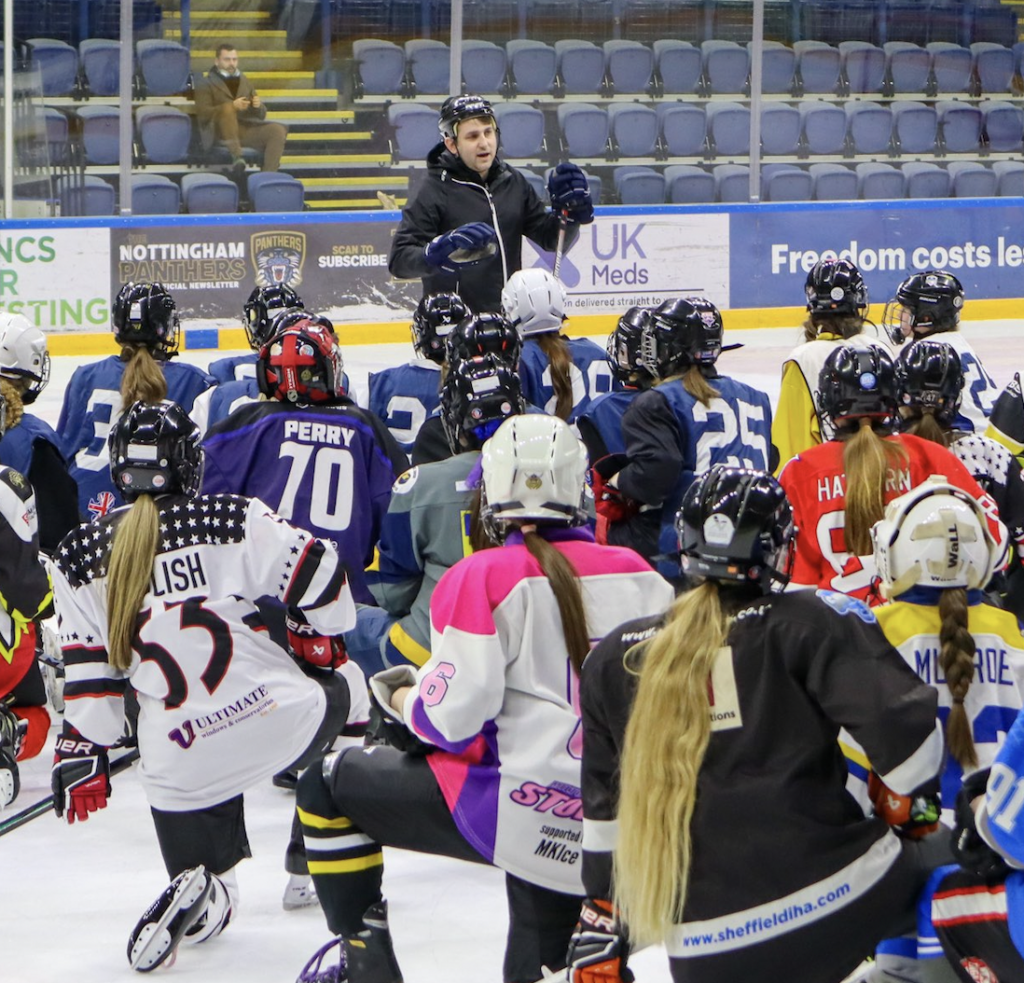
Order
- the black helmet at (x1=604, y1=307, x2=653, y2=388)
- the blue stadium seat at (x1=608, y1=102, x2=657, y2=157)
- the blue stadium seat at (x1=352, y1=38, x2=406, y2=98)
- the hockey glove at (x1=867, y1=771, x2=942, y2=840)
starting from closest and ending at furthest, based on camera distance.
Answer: the hockey glove at (x1=867, y1=771, x2=942, y2=840) → the black helmet at (x1=604, y1=307, x2=653, y2=388) → the blue stadium seat at (x1=352, y1=38, x2=406, y2=98) → the blue stadium seat at (x1=608, y1=102, x2=657, y2=157)

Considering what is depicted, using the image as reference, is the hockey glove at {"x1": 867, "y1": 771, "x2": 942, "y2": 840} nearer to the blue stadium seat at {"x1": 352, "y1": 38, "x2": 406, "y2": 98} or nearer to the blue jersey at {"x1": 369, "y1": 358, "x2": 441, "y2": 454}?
the blue jersey at {"x1": 369, "y1": 358, "x2": 441, "y2": 454}

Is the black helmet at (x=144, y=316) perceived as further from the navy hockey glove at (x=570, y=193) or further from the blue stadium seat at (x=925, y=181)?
the blue stadium seat at (x=925, y=181)

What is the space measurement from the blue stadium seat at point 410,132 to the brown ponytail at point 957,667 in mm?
10173

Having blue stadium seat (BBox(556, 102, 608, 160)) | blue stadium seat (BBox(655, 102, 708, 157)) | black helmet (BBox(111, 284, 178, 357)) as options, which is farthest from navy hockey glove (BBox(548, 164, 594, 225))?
blue stadium seat (BBox(655, 102, 708, 157))

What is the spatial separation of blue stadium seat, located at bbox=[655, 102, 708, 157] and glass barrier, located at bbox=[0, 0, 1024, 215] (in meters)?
0.01

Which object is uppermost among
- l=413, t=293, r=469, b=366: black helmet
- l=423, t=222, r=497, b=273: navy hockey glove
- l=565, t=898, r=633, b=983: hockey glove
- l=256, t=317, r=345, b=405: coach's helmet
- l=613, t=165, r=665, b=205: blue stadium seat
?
l=613, t=165, r=665, b=205: blue stadium seat

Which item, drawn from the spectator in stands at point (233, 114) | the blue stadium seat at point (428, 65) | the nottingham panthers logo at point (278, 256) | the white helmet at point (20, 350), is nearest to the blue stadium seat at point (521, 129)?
the blue stadium seat at point (428, 65)

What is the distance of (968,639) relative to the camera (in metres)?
2.53

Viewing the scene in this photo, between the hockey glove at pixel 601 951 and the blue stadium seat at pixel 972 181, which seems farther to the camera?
the blue stadium seat at pixel 972 181

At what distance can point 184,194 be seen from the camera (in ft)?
37.7

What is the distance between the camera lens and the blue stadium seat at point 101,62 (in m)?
11.3

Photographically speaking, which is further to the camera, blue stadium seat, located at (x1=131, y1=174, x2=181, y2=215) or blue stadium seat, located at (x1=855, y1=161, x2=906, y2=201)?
blue stadium seat, located at (x1=855, y1=161, x2=906, y2=201)

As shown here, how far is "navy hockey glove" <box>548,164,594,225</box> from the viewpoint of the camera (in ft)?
19.1

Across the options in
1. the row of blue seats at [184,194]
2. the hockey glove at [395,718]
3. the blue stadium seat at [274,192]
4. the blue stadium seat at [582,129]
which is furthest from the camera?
the blue stadium seat at [582,129]
